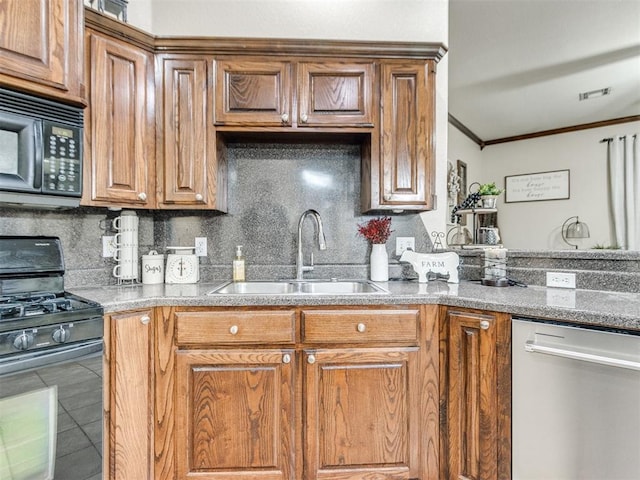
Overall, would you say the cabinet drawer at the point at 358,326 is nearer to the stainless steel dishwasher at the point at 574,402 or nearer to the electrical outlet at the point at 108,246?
the stainless steel dishwasher at the point at 574,402

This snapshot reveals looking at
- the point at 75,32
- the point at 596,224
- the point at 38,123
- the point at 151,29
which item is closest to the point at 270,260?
the point at 38,123

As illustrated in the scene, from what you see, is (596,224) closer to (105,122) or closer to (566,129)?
(566,129)

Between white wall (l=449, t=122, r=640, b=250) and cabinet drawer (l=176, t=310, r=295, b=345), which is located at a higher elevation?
white wall (l=449, t=122, r=640, b=250)

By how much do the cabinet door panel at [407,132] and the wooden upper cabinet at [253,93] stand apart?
55cm

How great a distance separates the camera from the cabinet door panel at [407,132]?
1.78 metres

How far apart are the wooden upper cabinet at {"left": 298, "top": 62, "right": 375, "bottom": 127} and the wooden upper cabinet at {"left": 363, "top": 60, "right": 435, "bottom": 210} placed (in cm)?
9

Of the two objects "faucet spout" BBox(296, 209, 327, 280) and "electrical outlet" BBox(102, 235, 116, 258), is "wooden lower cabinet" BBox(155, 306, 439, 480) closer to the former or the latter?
"faucet spout" BBox(296, 209, 327, 280)

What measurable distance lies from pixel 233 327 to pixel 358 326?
55 cm

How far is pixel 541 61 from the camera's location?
2.95 meters

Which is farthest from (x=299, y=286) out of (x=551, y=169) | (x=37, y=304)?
(x=551, y=169)

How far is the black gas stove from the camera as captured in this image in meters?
1.07

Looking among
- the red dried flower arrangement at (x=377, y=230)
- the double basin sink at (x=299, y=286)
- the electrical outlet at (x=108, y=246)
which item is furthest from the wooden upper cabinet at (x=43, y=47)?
the red dried flower arrangement at (x=377, y=230)

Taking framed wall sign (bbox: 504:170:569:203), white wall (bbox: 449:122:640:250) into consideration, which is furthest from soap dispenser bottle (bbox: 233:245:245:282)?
framed wall sign (bbox: 504:170:569:203)

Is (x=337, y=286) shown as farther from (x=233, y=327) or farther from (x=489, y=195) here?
(x=489, y=195)
